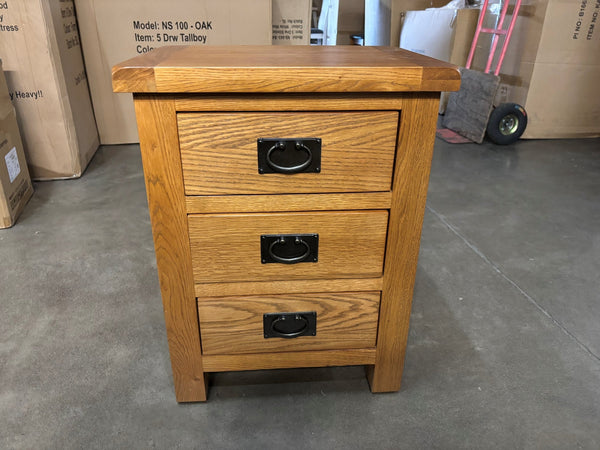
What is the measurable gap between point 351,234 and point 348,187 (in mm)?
92

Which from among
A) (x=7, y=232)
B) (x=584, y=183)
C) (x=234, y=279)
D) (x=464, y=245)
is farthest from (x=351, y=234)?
(x=584, y=183)

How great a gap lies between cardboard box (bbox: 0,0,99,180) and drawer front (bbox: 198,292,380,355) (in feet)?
5.17

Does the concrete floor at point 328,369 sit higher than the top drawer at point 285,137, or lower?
lower

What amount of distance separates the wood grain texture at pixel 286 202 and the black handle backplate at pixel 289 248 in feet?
0.17

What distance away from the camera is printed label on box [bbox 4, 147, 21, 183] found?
1.69m

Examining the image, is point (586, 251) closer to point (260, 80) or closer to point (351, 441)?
point (351, 441)

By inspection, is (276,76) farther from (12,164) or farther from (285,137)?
(12,164)

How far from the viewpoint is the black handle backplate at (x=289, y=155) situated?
0.73 metres

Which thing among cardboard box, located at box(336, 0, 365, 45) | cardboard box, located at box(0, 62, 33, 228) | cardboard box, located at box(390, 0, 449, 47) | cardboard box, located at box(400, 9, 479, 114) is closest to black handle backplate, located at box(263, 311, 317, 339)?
cardboard box, located at box(0, 62, 33, 228)

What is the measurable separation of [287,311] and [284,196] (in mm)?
243

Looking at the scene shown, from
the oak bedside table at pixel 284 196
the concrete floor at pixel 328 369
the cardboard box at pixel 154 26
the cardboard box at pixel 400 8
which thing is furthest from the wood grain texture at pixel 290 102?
the cardboard box at pixel 400 8

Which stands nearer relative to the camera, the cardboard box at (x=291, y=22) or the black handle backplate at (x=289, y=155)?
the black handle backplate at (x=289, y=155)

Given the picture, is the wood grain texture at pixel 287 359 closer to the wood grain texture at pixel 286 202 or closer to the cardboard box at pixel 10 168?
the wood grain texture at pixel 286 202

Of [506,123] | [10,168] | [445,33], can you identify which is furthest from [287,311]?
[445,33]
